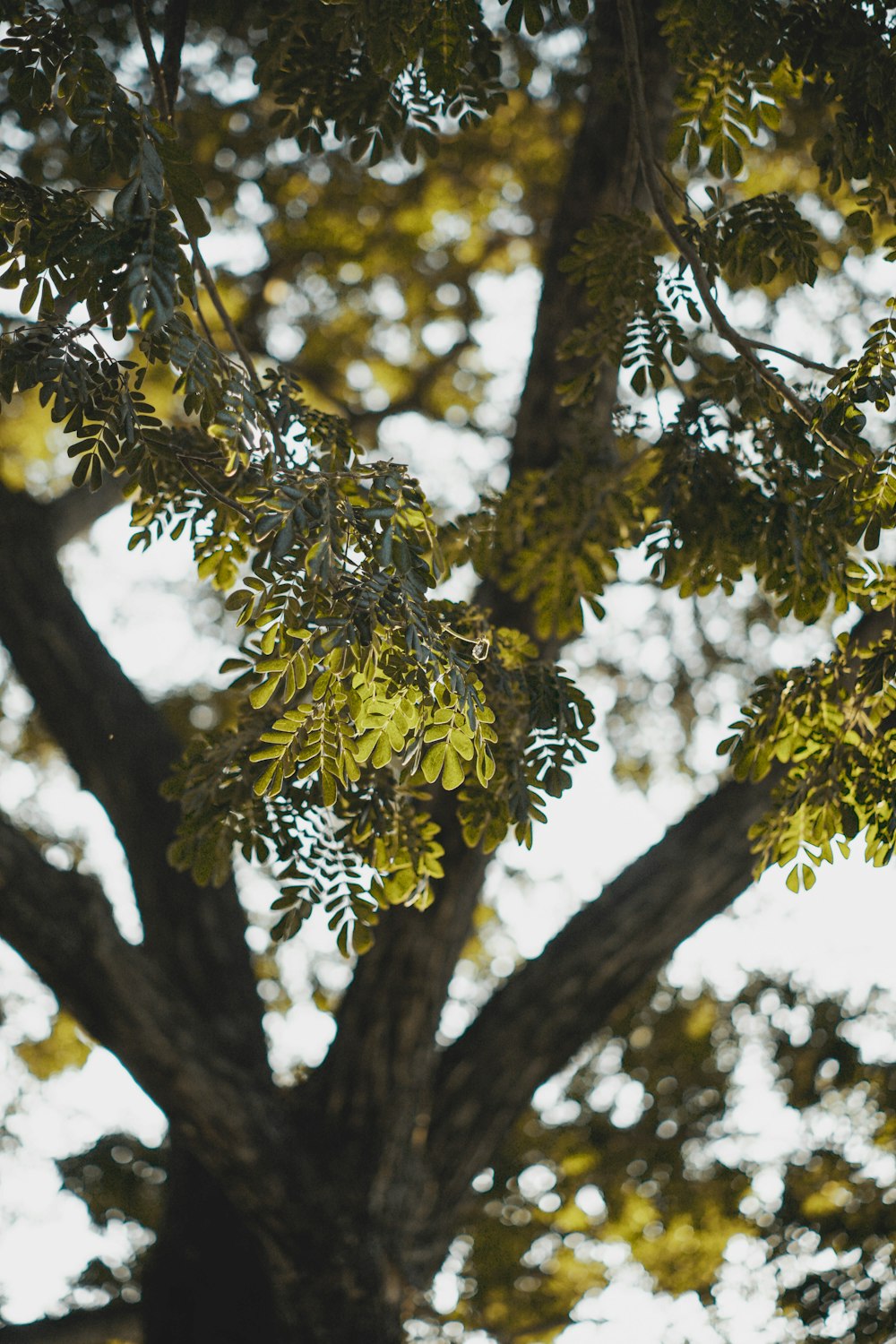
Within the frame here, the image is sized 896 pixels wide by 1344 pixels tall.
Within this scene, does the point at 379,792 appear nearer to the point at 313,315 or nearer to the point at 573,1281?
the point at 573,1281

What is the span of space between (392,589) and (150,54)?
1845mm

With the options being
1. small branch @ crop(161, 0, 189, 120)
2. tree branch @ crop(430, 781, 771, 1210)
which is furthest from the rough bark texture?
small branch @ crop(161, 0, 189, 120)

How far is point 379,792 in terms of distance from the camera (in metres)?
2.98

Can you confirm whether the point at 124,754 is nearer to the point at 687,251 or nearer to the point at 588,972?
the point at 588,972

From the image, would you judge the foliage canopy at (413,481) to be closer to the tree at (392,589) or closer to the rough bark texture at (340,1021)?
the tree at (392,589)

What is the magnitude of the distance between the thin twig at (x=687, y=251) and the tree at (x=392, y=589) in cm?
1

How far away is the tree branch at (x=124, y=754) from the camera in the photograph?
5.00m

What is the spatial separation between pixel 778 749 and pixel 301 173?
20.0ft

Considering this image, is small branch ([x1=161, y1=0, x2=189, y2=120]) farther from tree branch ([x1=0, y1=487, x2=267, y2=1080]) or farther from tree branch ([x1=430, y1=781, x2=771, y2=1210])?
tree branch ([x1=430, y1=781, x2=771, y2=1210])

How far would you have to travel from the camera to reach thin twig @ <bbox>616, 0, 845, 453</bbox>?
2.88 metres

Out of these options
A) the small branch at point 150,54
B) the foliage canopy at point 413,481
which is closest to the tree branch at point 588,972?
the foliage canopy at point 413,481

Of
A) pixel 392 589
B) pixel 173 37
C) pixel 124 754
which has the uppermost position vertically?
pixel 173 37

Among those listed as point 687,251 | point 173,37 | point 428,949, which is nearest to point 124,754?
point 428,949

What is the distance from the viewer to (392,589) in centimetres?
213
